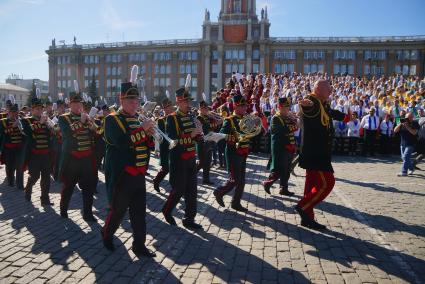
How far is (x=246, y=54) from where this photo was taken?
244 ft

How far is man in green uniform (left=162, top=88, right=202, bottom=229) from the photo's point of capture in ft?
20.5

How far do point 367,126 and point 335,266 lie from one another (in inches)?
561

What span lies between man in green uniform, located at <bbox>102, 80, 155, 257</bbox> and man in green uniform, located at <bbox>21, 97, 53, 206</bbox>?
3.45m

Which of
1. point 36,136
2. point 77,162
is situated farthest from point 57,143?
point 77,162

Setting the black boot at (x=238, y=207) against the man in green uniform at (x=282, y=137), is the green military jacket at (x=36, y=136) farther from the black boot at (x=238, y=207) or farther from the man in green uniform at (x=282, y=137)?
the man in green uniform at (x=282, y=137)

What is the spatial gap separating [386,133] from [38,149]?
52.2 feet

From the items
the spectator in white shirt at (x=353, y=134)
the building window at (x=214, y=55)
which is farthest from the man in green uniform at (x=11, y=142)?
the building window at (x=214, y=55)

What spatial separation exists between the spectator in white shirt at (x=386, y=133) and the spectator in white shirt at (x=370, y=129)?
1.73 ft

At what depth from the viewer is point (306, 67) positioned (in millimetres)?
74812

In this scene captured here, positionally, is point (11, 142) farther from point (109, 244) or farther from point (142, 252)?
point (142, 252)

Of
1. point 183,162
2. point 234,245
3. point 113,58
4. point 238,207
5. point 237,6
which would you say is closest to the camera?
point 234,245

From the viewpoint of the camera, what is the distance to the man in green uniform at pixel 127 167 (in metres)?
4.99

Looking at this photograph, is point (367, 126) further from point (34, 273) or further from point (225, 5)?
point (225, 5)

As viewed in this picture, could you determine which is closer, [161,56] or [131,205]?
[131,205]
